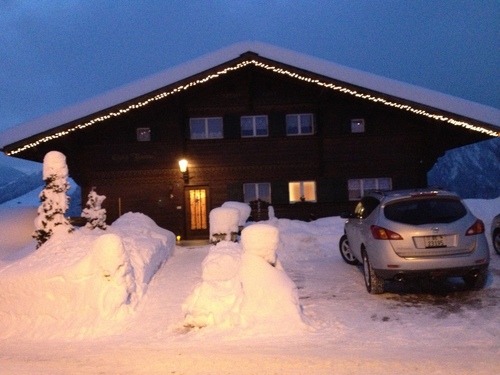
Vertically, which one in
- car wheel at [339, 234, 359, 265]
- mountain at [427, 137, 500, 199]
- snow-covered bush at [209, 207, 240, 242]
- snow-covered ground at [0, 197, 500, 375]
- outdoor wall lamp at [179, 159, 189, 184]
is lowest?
snow-covered ground at [0, 197, 500, 375]

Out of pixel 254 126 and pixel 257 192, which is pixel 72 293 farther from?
pixel 254 126

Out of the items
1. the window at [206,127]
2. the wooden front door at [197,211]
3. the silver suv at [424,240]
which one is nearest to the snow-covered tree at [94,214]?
the wooden front door at [197,211]

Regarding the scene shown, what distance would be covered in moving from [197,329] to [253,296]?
928 millimetres

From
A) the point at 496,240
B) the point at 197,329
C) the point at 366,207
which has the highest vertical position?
the point at 366,207

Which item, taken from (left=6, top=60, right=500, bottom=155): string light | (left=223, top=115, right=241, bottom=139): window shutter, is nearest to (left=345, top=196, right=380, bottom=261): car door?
(left=6, top=60, right=500, bottom=155): string light

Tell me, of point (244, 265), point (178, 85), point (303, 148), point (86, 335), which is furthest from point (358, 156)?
point (86, 335)

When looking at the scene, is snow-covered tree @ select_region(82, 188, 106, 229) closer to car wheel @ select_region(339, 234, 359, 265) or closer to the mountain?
car wheel @ select_region(339, 234, 359, 265)

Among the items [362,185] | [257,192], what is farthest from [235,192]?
[362,185]

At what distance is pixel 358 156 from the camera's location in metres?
20.8

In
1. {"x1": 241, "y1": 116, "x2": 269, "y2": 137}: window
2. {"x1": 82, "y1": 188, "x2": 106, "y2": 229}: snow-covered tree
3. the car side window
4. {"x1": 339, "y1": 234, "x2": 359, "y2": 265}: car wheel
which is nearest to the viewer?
the car side window

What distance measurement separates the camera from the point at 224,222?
13.5 meters

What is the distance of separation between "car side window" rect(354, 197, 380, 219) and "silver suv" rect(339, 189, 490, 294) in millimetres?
566

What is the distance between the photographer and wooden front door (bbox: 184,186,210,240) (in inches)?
810

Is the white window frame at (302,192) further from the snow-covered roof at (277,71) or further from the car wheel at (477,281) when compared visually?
the car wheel at (477,281)
